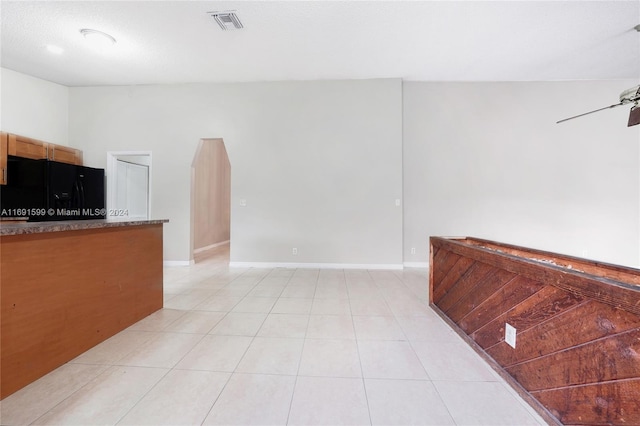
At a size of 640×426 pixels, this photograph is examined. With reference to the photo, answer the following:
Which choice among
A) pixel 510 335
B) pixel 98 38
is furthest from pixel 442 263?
pixel 98 38

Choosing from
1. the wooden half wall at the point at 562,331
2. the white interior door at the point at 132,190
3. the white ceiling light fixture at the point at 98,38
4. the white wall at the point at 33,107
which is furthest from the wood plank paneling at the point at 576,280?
the white wall at the point at 33,107

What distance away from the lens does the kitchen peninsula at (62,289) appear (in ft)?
4.56

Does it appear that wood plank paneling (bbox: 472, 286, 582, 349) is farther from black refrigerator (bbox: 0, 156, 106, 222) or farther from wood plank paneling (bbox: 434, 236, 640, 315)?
black refrigerator (bbox: 0, 156, 106, 222)

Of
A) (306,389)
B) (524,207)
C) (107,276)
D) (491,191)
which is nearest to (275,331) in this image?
(306,389)

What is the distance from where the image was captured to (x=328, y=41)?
3461 mm

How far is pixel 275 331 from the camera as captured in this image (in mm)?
2186

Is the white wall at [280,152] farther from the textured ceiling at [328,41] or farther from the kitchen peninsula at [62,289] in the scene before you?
the kitchen peninsula at [62,289]

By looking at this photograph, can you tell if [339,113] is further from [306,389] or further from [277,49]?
[306,389]

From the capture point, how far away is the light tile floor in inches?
50.1

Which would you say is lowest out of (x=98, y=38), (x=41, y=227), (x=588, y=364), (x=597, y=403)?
(x=597, y=403)

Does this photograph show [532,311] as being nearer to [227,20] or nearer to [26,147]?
[227,20]

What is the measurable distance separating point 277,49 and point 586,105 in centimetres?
577

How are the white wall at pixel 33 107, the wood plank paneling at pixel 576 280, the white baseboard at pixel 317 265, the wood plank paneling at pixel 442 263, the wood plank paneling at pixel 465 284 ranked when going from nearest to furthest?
the wood plank paneling at pixel 576 280 < the wood plank paneling at pixel 465 284 < the wood plank paneling at pixel 442 263 < the white wall at pixel 33 107 < the white baseboard at pixel 317 265

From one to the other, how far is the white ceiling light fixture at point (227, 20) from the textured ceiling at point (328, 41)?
7 cm
